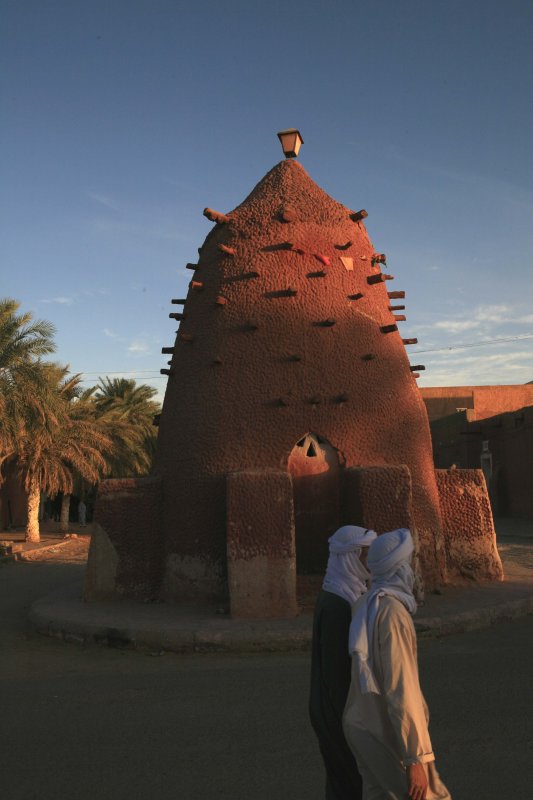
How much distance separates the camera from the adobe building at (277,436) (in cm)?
700

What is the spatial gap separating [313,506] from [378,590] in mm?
4914

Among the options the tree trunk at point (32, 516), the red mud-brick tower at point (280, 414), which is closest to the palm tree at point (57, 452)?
the tree trunk at point (32, 516)

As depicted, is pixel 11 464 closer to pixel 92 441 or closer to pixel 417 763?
pixel 92 441

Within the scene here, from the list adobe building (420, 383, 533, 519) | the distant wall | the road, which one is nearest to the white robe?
the road

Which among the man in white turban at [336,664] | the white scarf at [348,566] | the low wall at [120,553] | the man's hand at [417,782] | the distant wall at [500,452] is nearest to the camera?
the man's hand at [417,782]

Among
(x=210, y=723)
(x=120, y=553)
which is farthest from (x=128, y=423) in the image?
(x=210, y=723)

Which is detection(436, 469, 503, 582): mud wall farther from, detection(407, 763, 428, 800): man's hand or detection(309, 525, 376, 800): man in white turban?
detection(407, 763, 428, 800): man's hand

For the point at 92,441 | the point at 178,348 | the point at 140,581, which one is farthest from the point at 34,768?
the point at 92,441

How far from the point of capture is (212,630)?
20.2 ft

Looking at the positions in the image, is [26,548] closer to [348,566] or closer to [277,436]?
[277,436]

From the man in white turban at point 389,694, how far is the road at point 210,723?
42.6 inches

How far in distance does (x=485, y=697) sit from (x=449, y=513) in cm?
381

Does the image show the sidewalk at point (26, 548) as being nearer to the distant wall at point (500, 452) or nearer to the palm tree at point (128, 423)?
the palm tree at point (128, 423)

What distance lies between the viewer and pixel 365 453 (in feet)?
24.7
